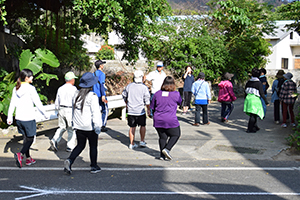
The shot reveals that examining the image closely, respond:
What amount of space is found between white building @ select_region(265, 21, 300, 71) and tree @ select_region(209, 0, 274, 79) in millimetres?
22014

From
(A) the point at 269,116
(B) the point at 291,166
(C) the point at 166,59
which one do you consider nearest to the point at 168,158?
(B) the point at 291,166

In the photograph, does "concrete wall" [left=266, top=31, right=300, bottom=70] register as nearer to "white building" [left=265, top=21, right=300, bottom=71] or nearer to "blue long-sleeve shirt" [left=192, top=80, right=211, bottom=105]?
"white building" [left=265, top=21, right=300, bottom=71]

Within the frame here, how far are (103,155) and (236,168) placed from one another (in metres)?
2.93

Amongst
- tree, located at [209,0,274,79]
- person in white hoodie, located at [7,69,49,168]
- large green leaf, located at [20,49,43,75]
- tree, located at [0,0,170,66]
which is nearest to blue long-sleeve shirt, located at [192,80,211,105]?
tree, located at [0,0,170,66]

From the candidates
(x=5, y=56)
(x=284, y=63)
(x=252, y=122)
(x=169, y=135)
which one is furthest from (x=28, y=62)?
(x=284, y=63)

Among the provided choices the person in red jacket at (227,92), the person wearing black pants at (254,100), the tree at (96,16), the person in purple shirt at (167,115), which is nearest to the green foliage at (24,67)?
the tree at (96,16)

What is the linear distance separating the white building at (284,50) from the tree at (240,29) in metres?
22.0

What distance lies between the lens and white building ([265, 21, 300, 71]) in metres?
43.4

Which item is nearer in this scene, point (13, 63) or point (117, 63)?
point (13, 63)

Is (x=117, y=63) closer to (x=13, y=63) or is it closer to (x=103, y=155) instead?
(x=13, y=63)

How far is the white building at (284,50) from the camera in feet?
142

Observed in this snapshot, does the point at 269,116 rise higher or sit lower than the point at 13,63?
lower

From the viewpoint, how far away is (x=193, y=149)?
25.5ft

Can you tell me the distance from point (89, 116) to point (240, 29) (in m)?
15.8
